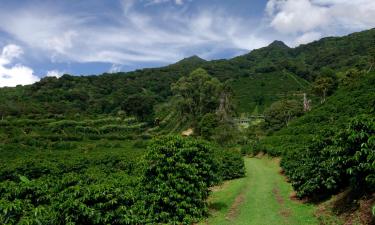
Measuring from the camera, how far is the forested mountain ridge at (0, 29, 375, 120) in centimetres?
9569

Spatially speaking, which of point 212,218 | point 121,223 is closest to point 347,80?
point 212,218

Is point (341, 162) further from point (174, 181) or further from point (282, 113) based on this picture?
point (282, 113)

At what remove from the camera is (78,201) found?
37.4ft

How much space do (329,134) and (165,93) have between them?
430 ft

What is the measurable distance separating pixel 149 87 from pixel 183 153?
457 ft

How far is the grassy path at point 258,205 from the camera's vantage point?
51.1 feet

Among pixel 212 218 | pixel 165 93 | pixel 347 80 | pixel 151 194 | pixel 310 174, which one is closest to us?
pixel 151 194

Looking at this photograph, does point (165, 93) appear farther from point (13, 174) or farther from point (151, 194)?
point (151, 194)

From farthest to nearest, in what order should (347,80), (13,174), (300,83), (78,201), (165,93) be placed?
1. (165,93)
2. (300,83)
3. (347,80)
4. (13,174)
5. (78,201)

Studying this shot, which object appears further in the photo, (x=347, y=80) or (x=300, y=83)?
(x=300, y=83)

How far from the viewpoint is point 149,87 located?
6097 inches

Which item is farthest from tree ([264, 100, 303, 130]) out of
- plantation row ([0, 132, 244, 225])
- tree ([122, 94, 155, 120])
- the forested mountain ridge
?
plantation row ([0, 132, 244, 225])

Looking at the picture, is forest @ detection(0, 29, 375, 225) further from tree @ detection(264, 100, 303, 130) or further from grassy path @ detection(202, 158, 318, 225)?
grassy path @ detection(202, 158, 318, 225)

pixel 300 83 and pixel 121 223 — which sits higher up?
pixel 300 83
